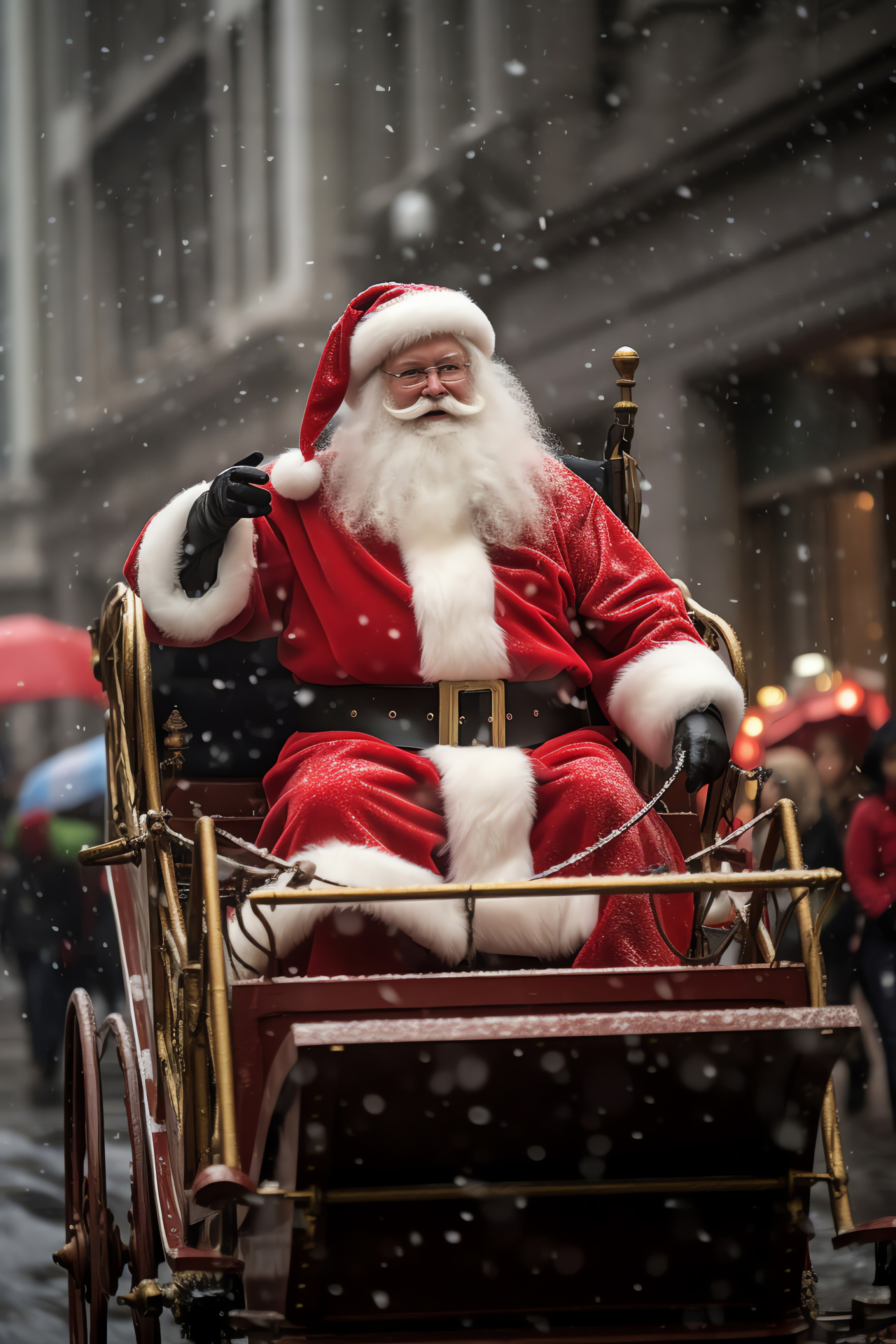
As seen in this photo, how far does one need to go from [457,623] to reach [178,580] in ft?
2.30

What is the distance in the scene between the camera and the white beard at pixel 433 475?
12.8 ft

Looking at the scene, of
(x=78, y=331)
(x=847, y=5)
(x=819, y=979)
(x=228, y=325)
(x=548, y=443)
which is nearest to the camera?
(x=819, y=979)

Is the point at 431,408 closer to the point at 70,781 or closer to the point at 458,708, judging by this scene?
the point at 458,708

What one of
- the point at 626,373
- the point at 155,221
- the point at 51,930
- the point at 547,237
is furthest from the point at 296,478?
the point at 155,221

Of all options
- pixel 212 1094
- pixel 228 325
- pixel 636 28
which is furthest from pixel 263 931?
pixel 228 325

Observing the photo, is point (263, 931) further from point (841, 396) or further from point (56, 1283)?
point (841, 396)

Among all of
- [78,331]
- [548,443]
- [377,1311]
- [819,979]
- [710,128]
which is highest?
[78,331]

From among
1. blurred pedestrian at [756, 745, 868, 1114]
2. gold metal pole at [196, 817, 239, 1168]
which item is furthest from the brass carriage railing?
blurred pedestrian at [756, 745, 868, 1114]

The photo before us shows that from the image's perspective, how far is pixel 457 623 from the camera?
11.8 feet

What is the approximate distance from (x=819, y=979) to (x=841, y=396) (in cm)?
738

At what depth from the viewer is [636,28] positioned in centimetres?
1091

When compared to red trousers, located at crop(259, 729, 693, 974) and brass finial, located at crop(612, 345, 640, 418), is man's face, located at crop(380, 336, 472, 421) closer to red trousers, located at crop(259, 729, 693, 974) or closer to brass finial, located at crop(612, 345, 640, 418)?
brass finial, located at crop(612, 345, 640, 418)

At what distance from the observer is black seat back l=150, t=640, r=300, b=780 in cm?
403

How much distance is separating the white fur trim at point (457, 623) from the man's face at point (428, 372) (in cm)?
47
